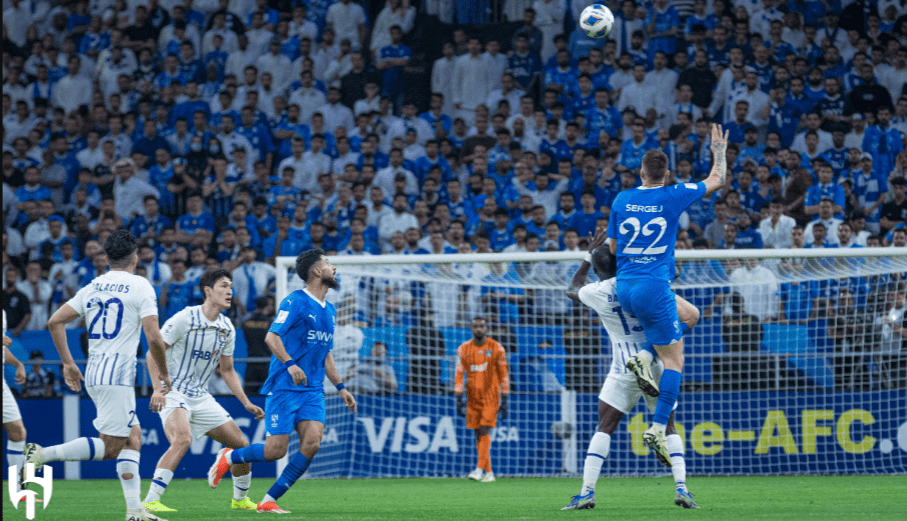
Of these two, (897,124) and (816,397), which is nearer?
(816,397)

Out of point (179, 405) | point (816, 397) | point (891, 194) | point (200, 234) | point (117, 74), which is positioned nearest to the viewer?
point (179, 405)

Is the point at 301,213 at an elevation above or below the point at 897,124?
below

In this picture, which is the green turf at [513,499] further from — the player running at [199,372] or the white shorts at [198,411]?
the white shorts at [198,411]

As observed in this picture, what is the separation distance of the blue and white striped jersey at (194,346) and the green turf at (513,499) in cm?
101

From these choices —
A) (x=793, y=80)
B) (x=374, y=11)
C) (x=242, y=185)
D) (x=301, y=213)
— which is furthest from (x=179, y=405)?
(x=374, y=11)

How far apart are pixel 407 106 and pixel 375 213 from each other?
2469 mm

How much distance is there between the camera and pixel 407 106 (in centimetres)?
1667

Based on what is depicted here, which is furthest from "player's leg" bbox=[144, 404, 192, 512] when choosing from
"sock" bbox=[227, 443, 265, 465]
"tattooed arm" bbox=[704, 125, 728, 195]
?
"tattooed arm" bbox=[704, 125, 728, 195]

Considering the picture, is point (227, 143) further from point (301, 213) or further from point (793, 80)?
point (793, 80)

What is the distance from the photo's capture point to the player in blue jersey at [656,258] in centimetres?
698

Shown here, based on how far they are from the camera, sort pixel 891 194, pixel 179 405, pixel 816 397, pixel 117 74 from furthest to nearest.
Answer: pixel 117 74, pixel 891 194, pixel 816 397, pixel 179 405

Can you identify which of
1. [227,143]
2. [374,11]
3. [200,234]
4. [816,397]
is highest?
[374,11]

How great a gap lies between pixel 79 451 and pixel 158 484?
1291 mm

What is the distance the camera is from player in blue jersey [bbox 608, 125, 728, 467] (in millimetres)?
6980
